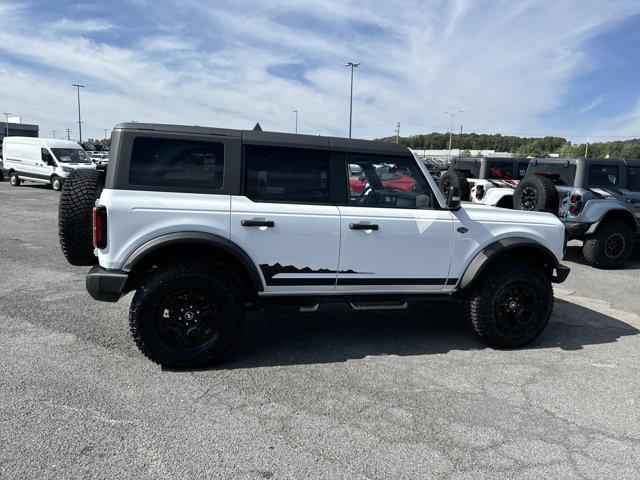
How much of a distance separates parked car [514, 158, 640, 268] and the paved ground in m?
3.17

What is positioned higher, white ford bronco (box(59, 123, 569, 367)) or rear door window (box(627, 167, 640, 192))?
rear door window (box(627, 167, 640, 192))

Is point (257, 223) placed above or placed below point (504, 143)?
below

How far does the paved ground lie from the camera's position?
2.56 m

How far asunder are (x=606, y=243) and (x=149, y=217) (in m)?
7.74

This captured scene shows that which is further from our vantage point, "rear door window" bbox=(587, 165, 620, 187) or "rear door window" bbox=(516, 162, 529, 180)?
"rear door window" bbox=(516, 162, 529, 180)

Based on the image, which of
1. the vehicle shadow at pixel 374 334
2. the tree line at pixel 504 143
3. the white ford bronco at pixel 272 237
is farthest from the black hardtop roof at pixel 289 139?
the tree line at pixel 504 143

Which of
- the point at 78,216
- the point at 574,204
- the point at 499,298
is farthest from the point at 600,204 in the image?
the point at 78,216

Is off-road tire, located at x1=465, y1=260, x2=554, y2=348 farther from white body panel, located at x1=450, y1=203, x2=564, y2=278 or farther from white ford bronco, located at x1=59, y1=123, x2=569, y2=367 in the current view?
white body panel, located at x1=450, y1=203, x2=564, y2=278

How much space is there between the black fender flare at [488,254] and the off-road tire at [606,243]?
4506 mm

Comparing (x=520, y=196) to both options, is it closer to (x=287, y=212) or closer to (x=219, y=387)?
(x=287, y=212)

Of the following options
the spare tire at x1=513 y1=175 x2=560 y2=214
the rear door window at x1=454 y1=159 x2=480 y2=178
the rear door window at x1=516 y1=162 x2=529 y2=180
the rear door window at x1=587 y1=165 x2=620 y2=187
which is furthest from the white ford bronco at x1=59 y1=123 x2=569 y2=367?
the rear door window at x1=516 y1=162 x2=529 y2=180

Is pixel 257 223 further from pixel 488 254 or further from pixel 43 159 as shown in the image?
pixel 43 159

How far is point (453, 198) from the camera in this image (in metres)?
4.00

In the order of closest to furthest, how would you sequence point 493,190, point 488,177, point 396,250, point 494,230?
point 396,250, point 494,230, point 493,190, point 488,177
